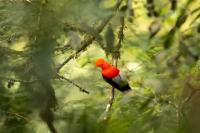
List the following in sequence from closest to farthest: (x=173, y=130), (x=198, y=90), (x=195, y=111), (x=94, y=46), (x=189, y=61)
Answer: (x=189, y=61) < (x=198, y=90) < (x=195, y=111) < (x=173, y=130) < (x=94, y=46)

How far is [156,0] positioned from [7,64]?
2.59ft

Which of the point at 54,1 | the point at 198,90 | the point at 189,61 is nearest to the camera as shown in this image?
the point at 189,61

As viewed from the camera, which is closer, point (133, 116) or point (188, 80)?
point (188, 80)

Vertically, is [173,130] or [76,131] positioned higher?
[173,130]

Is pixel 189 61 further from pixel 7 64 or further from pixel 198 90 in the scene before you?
pixel 7 64

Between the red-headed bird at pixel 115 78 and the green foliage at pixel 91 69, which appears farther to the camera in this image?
the red-headed bird at pixel 115 78

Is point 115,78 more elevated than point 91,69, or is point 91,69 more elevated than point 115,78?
point 115,78

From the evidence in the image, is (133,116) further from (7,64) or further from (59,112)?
(7,64)

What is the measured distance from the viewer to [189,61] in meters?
1.14

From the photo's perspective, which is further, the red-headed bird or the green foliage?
the red-headed bird

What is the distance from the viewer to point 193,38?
4.03 ft

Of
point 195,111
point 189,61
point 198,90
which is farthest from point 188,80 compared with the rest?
point 189,61

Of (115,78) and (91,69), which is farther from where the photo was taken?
(91,69)

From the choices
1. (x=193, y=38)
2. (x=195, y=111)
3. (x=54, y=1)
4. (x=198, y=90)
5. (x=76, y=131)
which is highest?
(x=193, y=38)
